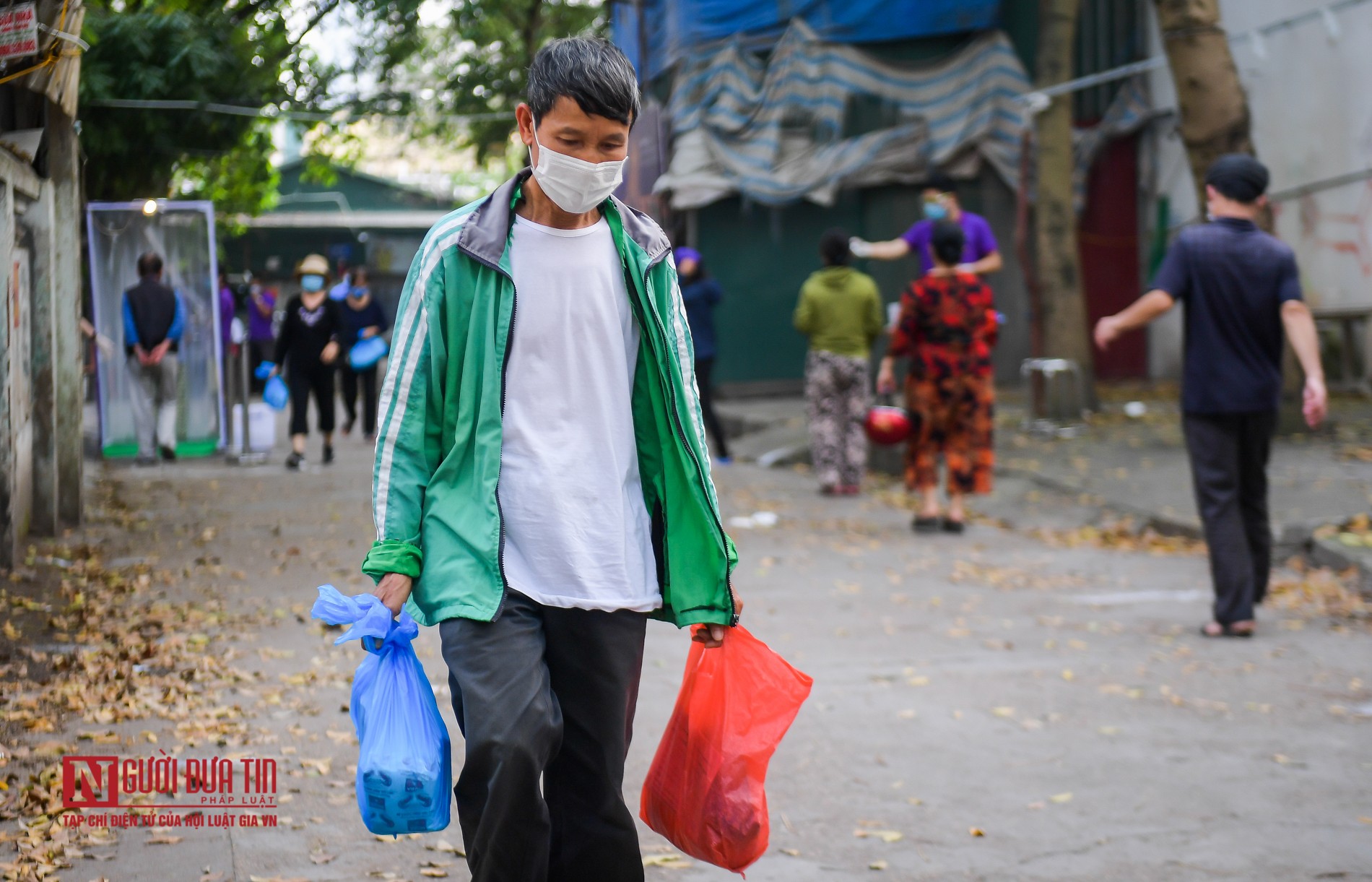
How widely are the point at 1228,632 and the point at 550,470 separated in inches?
187

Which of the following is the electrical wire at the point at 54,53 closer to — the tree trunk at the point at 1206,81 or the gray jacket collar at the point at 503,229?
the gray jacket collar at the point at 503,229

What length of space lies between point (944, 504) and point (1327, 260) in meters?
6.88

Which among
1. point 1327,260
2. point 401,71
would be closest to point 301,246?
point 401,71

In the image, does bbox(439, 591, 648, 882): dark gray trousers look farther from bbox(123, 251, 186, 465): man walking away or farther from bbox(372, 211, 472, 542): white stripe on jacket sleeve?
bbox(123, 251, 186, 465): man walking away

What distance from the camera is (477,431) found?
2902 mm

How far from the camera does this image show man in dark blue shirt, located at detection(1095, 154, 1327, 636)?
654cm

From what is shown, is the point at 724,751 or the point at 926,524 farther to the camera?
the point at 926,524

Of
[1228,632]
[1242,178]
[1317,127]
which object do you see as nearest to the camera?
[1242,178]

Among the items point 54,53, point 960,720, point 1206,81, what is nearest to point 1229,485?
point 960,720

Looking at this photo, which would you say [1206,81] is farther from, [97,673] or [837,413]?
[97,673]

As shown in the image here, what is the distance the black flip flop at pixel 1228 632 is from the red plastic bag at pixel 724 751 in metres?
4.08

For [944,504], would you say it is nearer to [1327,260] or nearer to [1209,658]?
[1209,658]

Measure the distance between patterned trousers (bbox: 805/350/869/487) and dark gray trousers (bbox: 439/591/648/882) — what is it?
873cm

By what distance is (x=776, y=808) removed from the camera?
452 cm
